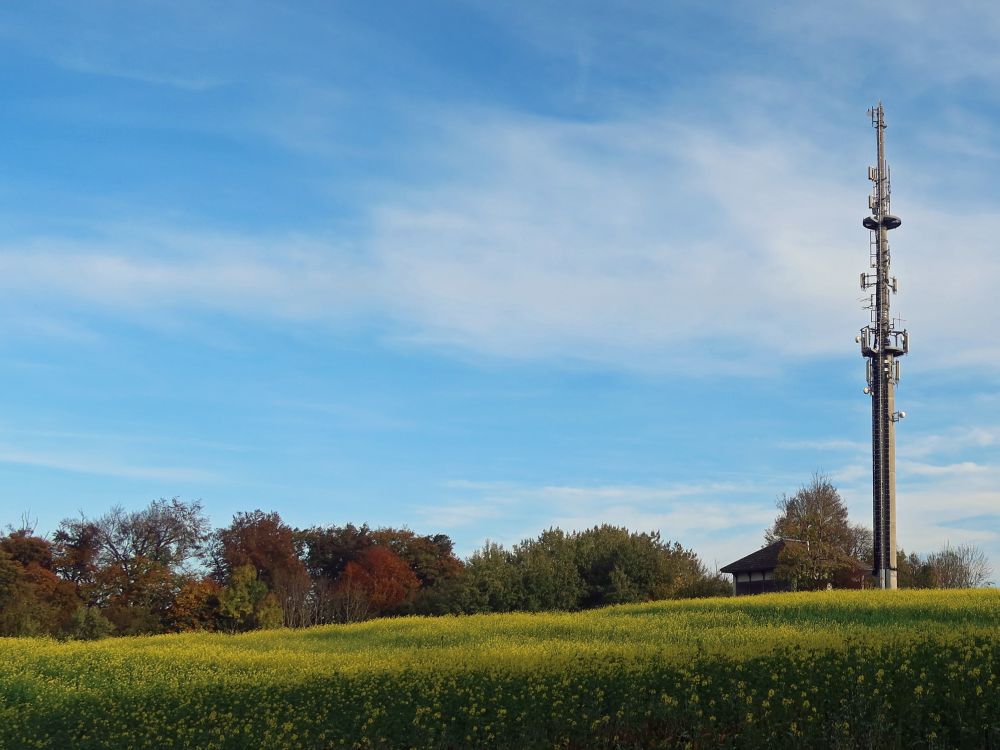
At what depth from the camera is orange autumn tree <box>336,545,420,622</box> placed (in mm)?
59616

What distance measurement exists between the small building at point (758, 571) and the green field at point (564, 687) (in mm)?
25193

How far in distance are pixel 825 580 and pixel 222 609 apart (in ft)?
102

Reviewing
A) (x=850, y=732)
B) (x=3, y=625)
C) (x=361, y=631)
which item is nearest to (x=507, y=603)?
(x=361, y=631)

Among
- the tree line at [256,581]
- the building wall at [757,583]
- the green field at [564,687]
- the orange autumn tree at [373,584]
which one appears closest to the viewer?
the green field at [564,687]

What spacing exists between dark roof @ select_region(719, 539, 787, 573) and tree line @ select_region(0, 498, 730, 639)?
210cm

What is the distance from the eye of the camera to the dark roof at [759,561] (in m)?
54.2

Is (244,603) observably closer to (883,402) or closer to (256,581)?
(256,581)

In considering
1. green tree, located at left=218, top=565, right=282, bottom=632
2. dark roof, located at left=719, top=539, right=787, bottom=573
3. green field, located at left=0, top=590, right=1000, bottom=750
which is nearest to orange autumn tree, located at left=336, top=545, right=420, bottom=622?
green tree, located at left=218, top=565, right=282, bottom=632

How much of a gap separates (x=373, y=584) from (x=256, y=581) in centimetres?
1388

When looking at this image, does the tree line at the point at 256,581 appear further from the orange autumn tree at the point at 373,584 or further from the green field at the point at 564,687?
the green field at the point at 564,687

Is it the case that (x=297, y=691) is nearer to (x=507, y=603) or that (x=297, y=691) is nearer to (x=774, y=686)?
(x=774, y=686)

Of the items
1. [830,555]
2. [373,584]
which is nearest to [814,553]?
[830,555]

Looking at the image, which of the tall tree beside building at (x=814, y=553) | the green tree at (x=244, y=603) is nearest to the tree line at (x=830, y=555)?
the tall tree beside building at (x=814, y=553)

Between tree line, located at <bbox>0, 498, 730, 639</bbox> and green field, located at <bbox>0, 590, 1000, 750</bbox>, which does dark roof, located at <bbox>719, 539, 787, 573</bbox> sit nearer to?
tree line, located at <bbox>0, 498, 730, 639</bbox>
